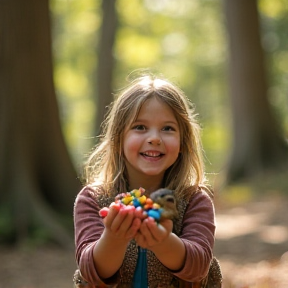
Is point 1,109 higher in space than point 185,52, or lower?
lower

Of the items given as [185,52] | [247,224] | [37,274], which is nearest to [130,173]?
[37,274]

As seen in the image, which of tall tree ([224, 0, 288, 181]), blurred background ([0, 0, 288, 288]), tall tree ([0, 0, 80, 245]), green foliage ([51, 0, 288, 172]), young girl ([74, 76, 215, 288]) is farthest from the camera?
green foliage ([51, 0, 288, 172])

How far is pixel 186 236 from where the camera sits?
9.48 ft

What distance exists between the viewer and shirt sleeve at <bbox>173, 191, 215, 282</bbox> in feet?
9.02

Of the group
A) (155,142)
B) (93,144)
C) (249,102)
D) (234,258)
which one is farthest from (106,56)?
(155,142)

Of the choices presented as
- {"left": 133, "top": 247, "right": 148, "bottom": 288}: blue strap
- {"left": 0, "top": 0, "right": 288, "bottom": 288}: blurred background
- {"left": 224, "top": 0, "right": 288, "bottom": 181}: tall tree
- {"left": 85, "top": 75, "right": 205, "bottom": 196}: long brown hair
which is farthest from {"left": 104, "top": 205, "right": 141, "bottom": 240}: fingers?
{"left": 224, "top": 0, "right": 288, "bottom": 181}: tall tree

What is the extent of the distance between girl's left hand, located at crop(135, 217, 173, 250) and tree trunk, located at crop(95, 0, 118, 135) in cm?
1448

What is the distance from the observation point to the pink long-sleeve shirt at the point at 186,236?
2758 mm

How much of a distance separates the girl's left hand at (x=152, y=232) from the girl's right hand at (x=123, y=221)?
0.08 ft

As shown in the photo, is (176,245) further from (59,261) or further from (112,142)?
(59,261)

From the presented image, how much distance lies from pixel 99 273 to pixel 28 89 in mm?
5944

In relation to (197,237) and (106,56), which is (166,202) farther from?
(106,56)

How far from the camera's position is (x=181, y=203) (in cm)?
301

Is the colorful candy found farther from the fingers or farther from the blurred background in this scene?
the blurred background
